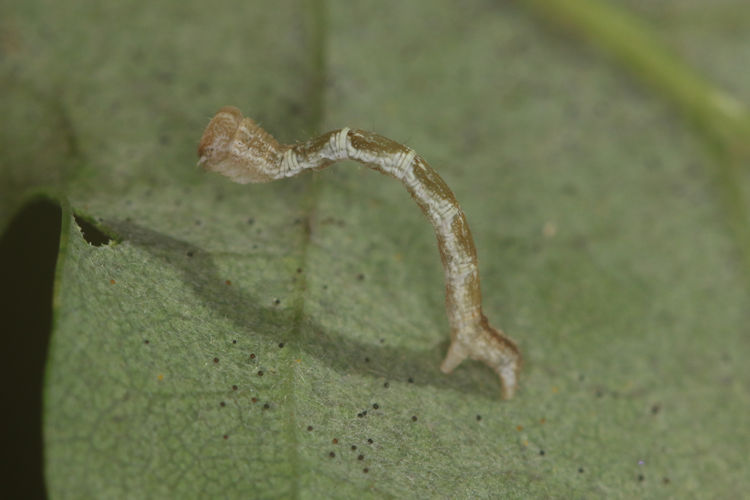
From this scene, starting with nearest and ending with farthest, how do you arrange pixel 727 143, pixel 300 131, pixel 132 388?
pixel 132 388
pixel 300 131
pixel 727 143

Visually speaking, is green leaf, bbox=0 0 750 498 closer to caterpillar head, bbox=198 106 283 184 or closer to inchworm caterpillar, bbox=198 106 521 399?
inchworm caterpillar, bbox=198 106 521 399

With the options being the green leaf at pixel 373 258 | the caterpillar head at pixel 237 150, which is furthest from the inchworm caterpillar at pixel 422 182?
the green leaf at pixel 373 258

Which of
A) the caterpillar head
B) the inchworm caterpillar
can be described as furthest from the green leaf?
the caterpillar head

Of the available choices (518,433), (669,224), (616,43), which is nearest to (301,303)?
(518,433)

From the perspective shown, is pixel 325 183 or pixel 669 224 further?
pixel 669 224

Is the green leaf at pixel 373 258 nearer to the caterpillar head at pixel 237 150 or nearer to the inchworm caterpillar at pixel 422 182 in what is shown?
the inchworm caterpillar at pixel 422 182

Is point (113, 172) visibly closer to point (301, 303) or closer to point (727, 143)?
point (301, 303)

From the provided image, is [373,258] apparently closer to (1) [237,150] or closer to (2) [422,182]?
(2) [422,182]
